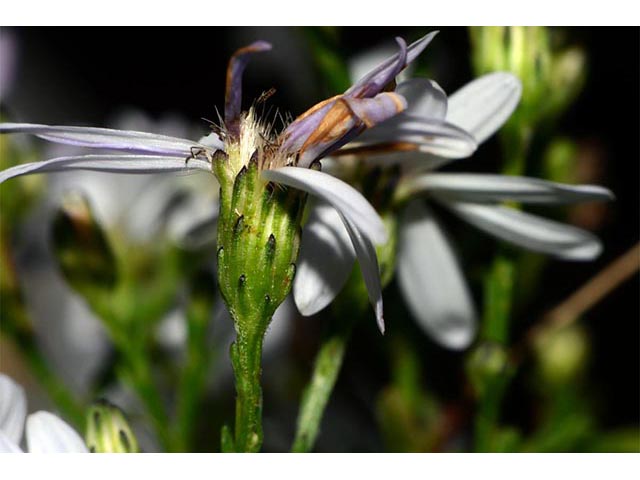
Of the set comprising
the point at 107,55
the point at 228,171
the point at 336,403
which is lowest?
the point at 228,171

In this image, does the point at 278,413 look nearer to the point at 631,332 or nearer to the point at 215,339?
the point at 215,339

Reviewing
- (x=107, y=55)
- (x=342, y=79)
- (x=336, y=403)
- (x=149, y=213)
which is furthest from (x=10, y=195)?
(x=107, y=55)

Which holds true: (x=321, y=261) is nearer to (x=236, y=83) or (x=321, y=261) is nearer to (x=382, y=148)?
(x=382, y=148)

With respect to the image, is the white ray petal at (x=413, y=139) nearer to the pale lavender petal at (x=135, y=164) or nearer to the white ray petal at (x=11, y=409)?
the pale lavender petal at (x=135, y=164)

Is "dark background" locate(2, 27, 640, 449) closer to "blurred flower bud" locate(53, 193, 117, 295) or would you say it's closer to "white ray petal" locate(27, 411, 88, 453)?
"blurred flower bud" locate(53, 193, 117, 295)

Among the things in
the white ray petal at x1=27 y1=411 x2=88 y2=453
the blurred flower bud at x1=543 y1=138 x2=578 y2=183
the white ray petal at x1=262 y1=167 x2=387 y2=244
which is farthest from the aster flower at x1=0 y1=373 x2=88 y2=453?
the blurred flower bud at x1=543 y1=138 x2=578 y2=183

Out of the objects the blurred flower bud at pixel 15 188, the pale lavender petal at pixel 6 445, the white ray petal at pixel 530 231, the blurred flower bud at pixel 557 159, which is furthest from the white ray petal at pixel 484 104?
the blurred flower bud at pixel 15 188
